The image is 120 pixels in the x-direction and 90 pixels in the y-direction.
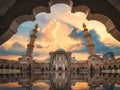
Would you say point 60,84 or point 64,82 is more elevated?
point 64,82

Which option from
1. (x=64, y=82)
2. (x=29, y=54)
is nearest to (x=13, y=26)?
(x=64, y=82)

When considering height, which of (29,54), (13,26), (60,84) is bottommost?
(60,84)

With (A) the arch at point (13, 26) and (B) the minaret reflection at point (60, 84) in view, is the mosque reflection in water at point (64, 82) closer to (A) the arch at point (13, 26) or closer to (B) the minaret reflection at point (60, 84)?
(B) the minaret reflection at point (60, 84)

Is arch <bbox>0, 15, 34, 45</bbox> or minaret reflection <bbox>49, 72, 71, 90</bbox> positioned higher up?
arch <bbox>0, 15, 34, 45</bbox>

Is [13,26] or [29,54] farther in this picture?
[29,54]

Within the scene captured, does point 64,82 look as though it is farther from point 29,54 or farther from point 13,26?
point 29,54

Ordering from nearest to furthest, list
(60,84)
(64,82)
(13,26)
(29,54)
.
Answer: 1. (13,26)
2. (60,84)
3. (64,82)
4. (29,54)

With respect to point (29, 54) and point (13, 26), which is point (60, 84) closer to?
point (13, 26)

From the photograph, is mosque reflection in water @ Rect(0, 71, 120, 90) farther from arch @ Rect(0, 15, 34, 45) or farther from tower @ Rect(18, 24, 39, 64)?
tower @ Rect(18, 24, 39, 64)

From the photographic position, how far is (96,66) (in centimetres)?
9331

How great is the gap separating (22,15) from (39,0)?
0.99 metres

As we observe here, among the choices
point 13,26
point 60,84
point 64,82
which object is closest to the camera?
point 13,26

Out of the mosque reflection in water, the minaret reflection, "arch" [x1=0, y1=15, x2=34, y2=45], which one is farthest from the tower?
"arch" [x1=0, y1=15, x2=34, y2=45]

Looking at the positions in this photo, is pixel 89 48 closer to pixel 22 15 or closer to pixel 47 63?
pixel 47 63
